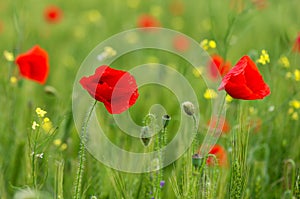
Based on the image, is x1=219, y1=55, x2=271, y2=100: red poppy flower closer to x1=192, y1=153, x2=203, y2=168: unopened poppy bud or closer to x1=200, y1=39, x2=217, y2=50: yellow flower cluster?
x1=192, y1=153, x2=203, y2=168: unopened poppy bud

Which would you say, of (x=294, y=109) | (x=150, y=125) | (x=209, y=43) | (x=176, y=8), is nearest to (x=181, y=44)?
(x=176, y=8)

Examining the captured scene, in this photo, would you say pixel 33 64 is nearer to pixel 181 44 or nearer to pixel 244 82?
pixel 244 82

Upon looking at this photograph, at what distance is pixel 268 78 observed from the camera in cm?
174

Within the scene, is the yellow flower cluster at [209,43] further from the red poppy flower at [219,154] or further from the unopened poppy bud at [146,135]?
the unopened poppy bud at [146,135]

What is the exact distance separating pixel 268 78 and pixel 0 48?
1.60 meters

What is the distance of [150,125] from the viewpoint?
1.24 m

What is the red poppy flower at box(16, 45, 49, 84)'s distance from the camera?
63.6 inches

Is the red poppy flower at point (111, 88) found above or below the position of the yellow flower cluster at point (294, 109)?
below

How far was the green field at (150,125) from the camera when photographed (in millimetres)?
1184

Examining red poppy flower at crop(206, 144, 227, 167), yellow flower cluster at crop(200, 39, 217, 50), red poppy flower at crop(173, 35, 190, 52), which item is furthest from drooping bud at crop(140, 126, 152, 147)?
red poppy flower at crop(173, 35, 190, 52)

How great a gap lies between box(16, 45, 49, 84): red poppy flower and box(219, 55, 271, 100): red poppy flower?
67 cm

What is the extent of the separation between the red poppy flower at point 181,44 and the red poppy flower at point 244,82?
5.62 feet

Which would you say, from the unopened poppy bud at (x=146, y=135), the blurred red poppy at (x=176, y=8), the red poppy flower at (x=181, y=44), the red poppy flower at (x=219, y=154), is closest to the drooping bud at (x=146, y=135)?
the unopened poppy bud at (x=146, y=135)

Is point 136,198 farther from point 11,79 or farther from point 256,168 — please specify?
point 11,79
